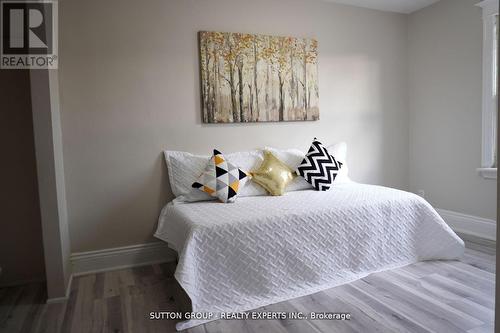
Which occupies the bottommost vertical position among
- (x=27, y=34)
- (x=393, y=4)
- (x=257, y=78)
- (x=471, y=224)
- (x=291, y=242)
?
(x=471, y=224)

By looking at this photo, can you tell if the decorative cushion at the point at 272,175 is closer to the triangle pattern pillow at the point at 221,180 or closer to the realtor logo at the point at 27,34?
the triangle pattern pillow at the point at 221,180

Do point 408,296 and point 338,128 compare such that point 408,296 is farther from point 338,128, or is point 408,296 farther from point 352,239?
point 338,128

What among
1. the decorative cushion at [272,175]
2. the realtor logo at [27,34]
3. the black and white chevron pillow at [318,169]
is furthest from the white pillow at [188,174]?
the realtor logo at [27,34]

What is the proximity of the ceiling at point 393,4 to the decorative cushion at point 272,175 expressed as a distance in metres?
1.91

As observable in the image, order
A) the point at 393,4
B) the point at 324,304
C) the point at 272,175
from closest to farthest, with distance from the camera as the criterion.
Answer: the point at 324,304
the point at 272,175
the point at 393,4

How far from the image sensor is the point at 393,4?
3.64m

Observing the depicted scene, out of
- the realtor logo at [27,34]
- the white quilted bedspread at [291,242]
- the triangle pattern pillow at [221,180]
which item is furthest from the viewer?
the triangle pattern pillow at [221,180]

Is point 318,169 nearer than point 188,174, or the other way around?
point 188,174

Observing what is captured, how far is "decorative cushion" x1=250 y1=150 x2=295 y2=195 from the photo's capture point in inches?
116

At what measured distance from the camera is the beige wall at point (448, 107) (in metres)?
3.29

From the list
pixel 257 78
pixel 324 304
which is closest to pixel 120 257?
pixel 324 304

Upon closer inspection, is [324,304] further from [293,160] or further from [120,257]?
[120,257]

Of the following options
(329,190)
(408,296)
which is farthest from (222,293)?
(329,190)

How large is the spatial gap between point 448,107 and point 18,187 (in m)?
4.10
